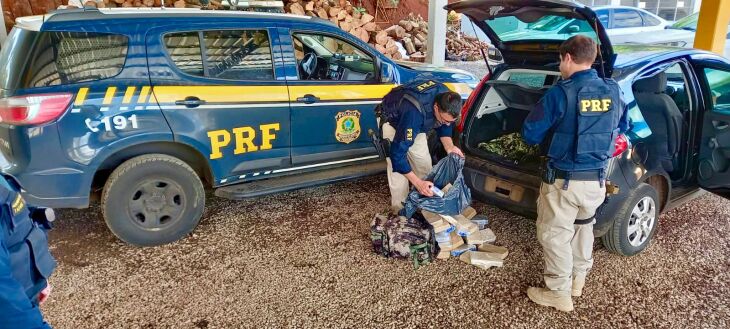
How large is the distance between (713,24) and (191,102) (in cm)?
642

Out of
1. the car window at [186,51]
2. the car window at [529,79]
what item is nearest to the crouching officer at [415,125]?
the car window at [529,79]

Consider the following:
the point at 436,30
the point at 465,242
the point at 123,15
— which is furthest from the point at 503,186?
the point at 436,30

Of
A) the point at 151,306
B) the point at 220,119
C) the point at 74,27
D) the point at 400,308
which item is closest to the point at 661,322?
the point at 400,308

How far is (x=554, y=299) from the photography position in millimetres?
2918

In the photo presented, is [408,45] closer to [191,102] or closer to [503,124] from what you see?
[503,124]

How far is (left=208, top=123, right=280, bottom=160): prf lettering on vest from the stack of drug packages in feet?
4.56

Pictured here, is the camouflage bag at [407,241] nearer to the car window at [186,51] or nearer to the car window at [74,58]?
the car window at [186,51]

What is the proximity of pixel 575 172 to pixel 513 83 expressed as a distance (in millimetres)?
1190

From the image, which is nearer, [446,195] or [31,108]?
[31,108]

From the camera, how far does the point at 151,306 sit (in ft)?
9.70

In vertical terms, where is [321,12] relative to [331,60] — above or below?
above

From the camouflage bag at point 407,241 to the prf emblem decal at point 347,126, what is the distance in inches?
46.0

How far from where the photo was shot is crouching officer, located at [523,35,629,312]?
257cm

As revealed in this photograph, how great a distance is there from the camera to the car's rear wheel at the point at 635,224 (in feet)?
10.6
